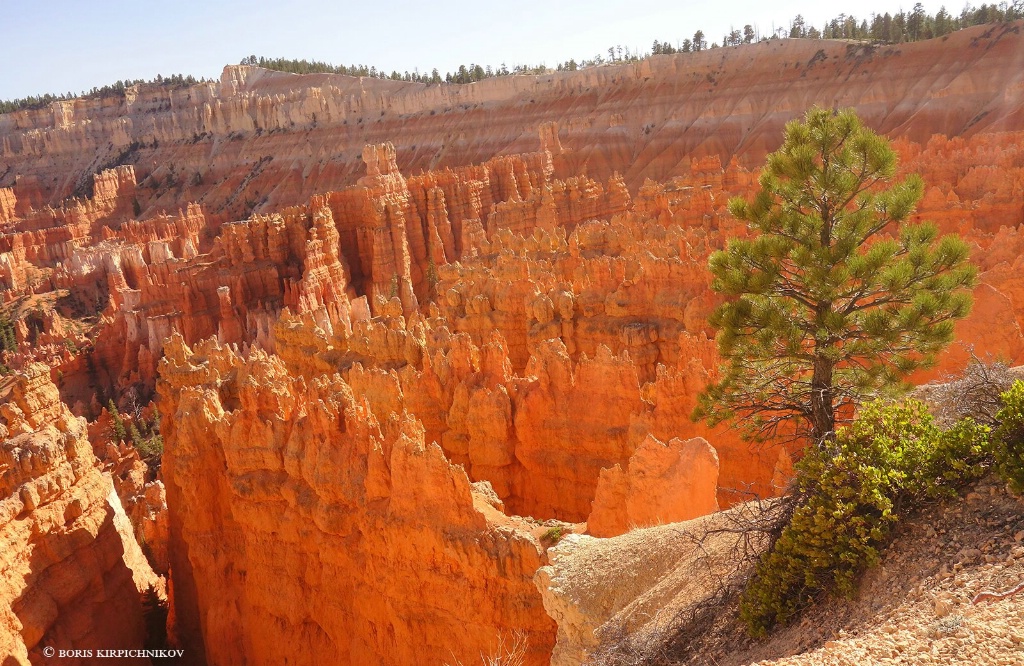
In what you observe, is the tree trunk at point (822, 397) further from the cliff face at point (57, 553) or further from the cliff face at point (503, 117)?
the cliff face at point (503, 117)

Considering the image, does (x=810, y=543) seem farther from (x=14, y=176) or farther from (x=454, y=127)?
(x=14, y=176)

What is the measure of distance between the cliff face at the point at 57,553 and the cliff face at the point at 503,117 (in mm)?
45612

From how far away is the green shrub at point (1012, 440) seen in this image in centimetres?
501

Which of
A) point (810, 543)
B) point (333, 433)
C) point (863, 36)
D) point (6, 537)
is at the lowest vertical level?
point (6, 537)

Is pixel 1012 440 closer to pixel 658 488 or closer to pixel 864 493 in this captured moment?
pixel 864 493

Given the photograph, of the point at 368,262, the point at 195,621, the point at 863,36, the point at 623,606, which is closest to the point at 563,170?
the point at 368,262

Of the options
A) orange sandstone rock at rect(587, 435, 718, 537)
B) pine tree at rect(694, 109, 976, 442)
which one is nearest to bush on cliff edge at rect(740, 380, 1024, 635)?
pine tree at rect(694, 109, 976, 442)

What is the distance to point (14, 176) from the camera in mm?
107062

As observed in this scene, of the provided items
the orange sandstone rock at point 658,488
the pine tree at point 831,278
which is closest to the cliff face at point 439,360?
the orange sandstone rock at point 658,488

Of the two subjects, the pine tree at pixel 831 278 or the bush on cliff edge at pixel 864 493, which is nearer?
the bush on cliff edge at pixel 864 493

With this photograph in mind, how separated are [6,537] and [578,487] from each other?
927 cm

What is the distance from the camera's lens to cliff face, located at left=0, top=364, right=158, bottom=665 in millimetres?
11273

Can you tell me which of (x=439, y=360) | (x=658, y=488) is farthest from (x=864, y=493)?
(x=439, y=360)

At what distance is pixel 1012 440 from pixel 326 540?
925 centimetres
